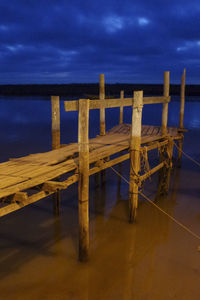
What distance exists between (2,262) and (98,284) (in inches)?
95.2

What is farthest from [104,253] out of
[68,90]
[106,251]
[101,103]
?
[68,90]

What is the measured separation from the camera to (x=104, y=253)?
7293 millimetres

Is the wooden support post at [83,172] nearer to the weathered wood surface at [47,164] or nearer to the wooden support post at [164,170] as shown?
the weathered wood surface at [47,164]

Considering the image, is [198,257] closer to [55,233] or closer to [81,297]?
[81,297]

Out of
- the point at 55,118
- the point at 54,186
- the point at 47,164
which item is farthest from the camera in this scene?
the point at 55,118

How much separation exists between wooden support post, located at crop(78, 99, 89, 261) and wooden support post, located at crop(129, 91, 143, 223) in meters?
2.01

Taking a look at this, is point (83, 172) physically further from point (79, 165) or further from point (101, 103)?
point (101, 103)

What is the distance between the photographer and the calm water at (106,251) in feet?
19.8

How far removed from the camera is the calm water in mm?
6047

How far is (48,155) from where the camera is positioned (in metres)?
7.82

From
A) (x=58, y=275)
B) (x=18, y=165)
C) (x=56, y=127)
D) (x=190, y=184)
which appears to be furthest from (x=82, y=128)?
(x=190, y=184)

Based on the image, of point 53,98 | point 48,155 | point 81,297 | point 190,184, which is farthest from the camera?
point 190,184

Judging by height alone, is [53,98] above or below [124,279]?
above

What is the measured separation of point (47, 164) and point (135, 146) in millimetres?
2622
